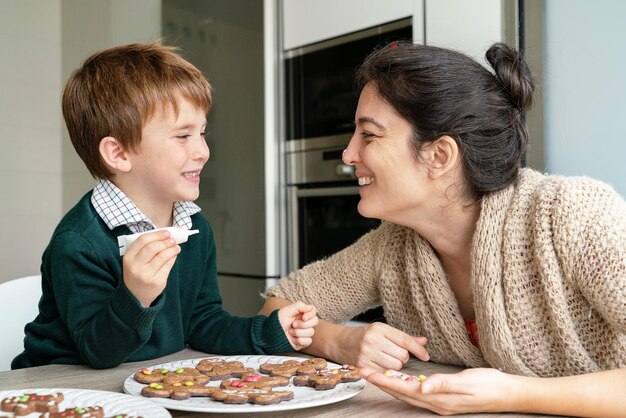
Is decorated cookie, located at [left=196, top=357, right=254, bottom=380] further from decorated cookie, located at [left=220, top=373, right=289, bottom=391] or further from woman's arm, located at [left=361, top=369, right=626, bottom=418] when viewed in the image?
woman's arm, located at [left=361, top=369, right=626, bottom=418]

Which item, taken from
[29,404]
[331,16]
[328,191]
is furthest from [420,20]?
[29,404]

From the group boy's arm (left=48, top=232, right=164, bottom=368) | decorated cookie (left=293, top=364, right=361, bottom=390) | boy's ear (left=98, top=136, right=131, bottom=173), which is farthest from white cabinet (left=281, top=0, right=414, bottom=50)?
decorated cookie (left=293, top=364, right=361, bottom=390)

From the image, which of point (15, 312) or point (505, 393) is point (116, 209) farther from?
point (505, 393)

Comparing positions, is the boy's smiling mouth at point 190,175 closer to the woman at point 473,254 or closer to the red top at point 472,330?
the woman at point 473,254

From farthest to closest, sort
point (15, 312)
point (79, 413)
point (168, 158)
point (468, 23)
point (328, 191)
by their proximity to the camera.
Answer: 1. point (328, 191)
2. point (468, 23)
3. point (15, 312)
4. point (168, 158)
5. point (79, 413)

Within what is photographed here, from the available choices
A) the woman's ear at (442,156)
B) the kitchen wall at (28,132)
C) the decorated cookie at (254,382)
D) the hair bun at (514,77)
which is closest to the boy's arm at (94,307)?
→ the decorated cookie at (254,382)

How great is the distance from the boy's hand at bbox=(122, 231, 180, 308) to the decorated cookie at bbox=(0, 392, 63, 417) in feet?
0.89

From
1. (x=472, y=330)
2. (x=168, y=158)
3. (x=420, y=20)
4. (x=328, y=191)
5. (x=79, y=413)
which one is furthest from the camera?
(x=328, y=191)

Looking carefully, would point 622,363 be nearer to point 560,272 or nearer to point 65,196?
point 560,272

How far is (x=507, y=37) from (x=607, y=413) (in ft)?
5.06

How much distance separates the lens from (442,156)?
4.08 ft

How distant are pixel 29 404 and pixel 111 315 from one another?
32 centimetres

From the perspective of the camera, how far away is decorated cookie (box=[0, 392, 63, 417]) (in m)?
0.73

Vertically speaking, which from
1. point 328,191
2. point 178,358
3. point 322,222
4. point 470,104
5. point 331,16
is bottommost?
point 178,358
